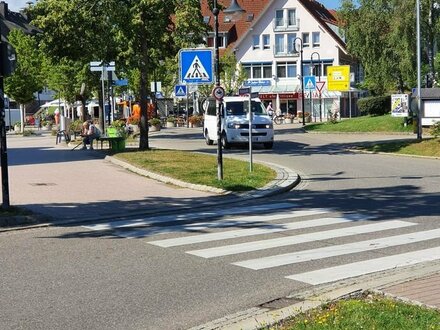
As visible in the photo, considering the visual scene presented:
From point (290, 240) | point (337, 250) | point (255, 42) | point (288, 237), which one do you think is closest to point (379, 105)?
point (255, 42)

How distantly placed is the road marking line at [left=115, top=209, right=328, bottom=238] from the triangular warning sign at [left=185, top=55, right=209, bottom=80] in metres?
4.90

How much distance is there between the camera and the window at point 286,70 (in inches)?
3039

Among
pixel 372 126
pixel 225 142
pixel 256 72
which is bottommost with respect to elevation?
pixel 225 142

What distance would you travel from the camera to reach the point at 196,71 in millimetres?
16156

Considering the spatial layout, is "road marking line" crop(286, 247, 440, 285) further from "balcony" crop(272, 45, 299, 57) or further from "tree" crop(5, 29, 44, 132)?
"balcony" crop(272, 45, 299, 57)

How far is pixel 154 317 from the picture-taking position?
20.1ft

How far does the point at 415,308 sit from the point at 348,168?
15.1m

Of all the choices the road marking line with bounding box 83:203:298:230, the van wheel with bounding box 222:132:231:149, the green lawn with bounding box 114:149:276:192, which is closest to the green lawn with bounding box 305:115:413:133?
the van wheel with bounding box 222:132:231:149

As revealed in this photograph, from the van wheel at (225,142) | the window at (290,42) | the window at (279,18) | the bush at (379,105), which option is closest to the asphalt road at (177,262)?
the van wheel at (225,142)

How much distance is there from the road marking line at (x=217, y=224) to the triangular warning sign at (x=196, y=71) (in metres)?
4.90

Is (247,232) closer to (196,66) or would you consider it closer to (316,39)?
(196,66)

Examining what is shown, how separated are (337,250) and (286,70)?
69.6 m

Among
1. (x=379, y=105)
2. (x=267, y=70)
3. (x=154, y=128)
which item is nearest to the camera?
(x=154, y=128)

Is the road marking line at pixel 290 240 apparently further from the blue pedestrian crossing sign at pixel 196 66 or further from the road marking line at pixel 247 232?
the blue pedestrian crossing sign at pixel 196 66
